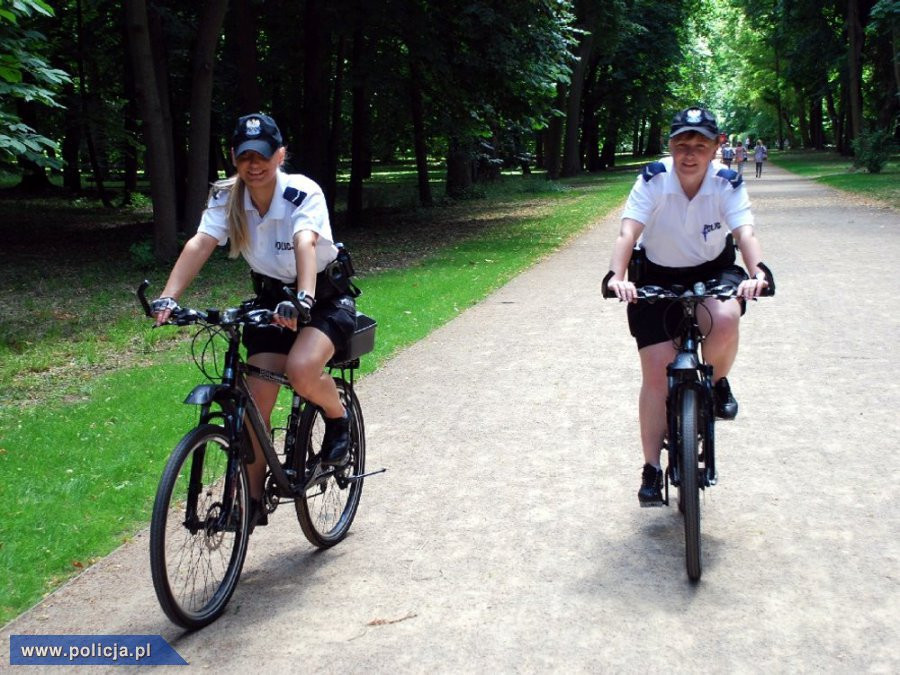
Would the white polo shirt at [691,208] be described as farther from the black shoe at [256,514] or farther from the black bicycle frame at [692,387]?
the black shoe at [256,514]

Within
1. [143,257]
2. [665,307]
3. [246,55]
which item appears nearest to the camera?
[665,307]

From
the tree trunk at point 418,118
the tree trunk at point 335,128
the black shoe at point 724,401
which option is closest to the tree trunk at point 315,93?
the tree trunk at point 335,128

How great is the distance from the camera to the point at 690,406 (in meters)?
4.31

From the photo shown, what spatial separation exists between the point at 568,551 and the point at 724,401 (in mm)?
1061

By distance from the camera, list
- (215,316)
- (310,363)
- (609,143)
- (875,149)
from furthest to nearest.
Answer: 1. (609,143)
2. (875,149)
3. (310,363)
4. (215,316)

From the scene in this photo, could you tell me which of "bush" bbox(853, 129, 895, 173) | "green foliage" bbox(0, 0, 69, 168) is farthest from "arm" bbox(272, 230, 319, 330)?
"bush" bbox(853, 129, 895, 173)

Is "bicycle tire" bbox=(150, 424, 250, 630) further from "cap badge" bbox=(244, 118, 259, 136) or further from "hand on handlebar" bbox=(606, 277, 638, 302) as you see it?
"hand on handlebar" bbox=(606, 277, 638, 302)

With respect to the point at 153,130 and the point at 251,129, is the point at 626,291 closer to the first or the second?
the point at 251,129

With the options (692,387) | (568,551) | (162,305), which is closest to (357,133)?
(568,551)

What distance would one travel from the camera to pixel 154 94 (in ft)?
55.4

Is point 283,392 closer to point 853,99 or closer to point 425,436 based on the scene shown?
point 425,436

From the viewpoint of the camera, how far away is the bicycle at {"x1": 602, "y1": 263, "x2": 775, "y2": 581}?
13.5 feet

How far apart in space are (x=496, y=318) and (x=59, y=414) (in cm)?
519

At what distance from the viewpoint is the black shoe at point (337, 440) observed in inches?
186
